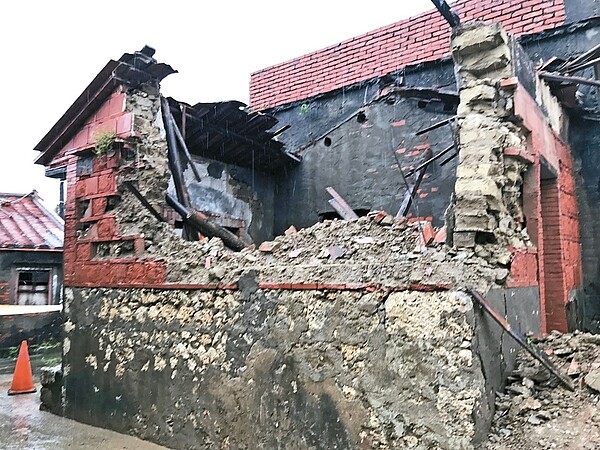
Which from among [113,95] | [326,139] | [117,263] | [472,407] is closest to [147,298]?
[117,263]

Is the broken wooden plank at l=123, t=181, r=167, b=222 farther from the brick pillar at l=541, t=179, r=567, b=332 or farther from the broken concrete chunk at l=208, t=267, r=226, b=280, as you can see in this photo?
the brick pillar at l=541, t=179, r=567, b=332

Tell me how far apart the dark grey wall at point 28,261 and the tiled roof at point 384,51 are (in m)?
6.51

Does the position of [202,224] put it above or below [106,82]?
below

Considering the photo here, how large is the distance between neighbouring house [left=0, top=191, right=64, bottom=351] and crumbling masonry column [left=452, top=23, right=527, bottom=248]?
10279mm

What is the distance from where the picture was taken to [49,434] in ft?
18.5

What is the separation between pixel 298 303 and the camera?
4254mm

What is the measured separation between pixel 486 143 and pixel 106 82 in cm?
422

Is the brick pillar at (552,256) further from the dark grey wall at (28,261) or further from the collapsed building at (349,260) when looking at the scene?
the dark grey wall at (28,261)

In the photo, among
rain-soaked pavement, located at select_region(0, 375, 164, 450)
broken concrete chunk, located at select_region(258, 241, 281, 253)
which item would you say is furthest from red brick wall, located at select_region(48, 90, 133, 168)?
rain-soaked pavement, located at select_region(0, 375, 164, 450)

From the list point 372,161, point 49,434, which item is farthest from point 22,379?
point 372,161

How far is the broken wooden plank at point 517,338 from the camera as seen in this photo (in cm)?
345

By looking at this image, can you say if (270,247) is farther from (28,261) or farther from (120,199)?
(28,261)

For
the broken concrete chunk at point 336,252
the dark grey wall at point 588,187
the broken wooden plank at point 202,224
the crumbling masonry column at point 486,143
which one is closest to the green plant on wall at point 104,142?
the broken wooden plank at point 202,224

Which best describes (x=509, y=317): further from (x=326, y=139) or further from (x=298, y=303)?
(x=326, y=139)
